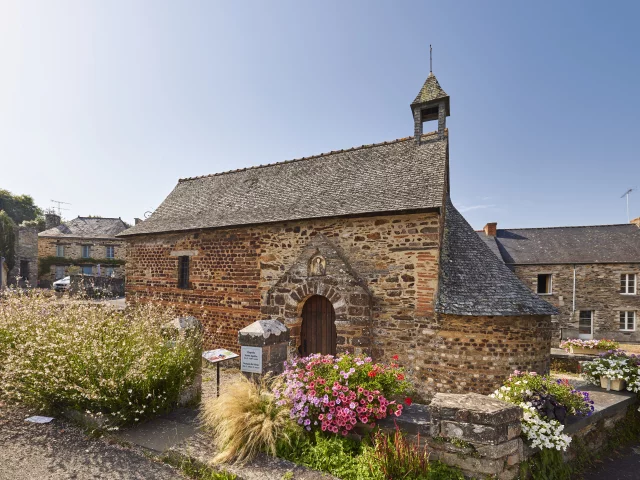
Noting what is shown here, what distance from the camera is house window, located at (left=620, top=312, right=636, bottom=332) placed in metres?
21.6

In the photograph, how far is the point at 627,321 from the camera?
21688mm

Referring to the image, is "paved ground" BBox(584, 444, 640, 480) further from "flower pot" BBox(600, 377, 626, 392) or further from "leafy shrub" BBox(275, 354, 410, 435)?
"leafy shrub" BBox(275, 354, 410, 435)

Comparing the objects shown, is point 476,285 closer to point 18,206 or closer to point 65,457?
point 65,457

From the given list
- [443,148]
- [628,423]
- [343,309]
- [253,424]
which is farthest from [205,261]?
[628,423]

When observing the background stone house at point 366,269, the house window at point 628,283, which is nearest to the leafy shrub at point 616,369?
the background stone house at point 366,269

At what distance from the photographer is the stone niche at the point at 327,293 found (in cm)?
825

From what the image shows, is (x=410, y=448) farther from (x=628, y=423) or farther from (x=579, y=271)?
(x=579, y=271)

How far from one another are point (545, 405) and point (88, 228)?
4148 cm

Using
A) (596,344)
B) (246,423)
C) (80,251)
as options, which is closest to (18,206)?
(80,251)

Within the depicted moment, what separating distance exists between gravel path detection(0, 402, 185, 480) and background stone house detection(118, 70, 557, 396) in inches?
196

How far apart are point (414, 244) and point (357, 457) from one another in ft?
17.1

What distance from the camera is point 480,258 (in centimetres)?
884

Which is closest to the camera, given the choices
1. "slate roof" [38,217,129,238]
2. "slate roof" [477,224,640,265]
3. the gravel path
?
the gravel path

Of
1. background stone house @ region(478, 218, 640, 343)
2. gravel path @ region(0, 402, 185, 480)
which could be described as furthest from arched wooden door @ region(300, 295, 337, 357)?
background stone house @ region(478, 218, 640, 343)
